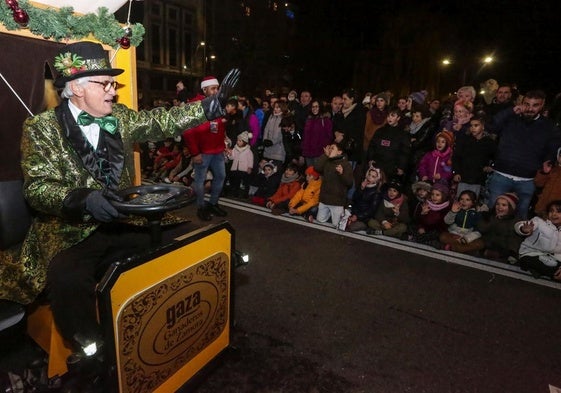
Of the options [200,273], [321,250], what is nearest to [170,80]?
[321,250]

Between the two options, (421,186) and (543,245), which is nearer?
(543,245)

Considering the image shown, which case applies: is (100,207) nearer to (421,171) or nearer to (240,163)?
(421,171)

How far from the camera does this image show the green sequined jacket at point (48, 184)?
203cm

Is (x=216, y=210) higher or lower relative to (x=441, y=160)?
lower

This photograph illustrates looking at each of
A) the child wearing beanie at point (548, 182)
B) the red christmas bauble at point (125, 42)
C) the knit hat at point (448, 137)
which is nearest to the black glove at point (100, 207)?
the red christmas bauble at point (125, 42)

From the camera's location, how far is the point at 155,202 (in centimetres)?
178

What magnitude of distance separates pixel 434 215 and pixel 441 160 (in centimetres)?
92

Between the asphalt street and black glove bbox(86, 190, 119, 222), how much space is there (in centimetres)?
126

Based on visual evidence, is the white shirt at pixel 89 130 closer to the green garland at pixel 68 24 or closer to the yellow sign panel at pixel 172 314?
the green garland at pixel 68 24

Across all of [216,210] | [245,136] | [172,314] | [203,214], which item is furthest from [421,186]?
[172,314]

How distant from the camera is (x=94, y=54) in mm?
2186

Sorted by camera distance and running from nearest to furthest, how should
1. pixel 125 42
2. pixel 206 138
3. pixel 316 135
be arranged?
pixel 125 42
pixel 206 138
pixel 316 135

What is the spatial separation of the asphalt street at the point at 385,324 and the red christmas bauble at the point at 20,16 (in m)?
2.50

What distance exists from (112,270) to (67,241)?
77cm
